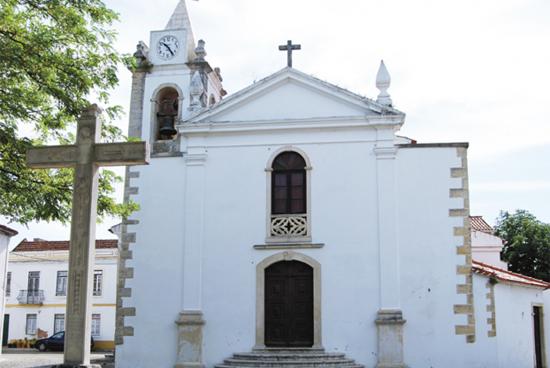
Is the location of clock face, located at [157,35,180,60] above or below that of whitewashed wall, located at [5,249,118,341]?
above

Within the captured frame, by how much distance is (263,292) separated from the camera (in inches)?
587

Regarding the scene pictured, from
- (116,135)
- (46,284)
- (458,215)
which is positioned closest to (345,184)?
(458,215)

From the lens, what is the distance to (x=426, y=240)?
1460 centimetres

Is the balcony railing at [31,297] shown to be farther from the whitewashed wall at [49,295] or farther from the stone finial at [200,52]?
the stone finial at [200,52]

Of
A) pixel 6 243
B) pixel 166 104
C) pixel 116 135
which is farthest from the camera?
pixel 6 243

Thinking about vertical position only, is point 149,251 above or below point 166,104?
below

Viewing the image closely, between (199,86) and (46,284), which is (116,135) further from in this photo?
(46,284)

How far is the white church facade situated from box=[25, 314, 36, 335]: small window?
20.4 metres

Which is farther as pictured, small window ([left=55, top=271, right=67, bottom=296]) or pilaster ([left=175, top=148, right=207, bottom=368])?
small window ([left=55, top=271, right=67, bottom=296])

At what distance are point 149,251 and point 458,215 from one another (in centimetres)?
672

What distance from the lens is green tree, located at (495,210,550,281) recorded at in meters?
30.2

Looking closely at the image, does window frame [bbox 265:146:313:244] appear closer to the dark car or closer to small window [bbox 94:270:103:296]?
the dark car

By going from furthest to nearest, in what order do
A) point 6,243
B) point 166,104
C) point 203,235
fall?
point 6,243
point 166,104
point 203,235

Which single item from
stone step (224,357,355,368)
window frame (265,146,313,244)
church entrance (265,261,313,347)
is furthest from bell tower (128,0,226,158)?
stone step (224,357,355,368)
